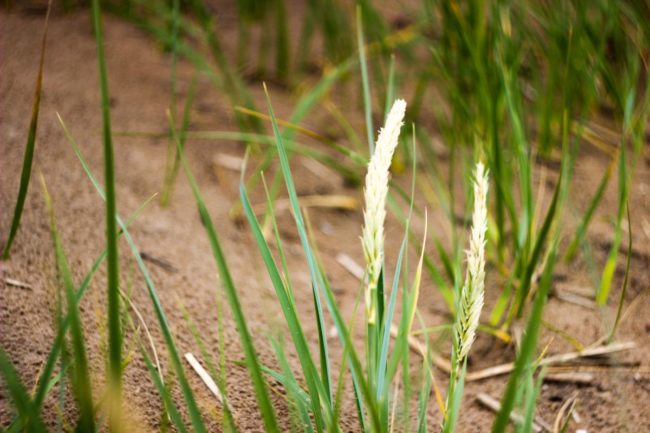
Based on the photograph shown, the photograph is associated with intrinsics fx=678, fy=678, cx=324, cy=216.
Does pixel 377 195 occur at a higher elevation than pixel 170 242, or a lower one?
higher

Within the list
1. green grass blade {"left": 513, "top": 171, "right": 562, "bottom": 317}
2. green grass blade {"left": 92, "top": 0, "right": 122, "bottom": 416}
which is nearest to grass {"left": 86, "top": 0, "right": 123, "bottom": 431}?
green grass blade {"left": 92, "top": 0, "right": 122, "bottom": 416}

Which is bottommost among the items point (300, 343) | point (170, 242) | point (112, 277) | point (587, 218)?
point (170, 242)

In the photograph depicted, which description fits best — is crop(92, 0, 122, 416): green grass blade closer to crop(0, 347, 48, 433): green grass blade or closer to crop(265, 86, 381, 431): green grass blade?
crop(0, 347, 48, 433): green grass blade

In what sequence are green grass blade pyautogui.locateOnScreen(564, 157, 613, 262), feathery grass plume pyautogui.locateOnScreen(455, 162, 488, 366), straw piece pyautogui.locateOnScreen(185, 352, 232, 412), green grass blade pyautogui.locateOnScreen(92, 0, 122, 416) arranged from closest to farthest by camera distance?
green grass blade pyautogui.locateOnScreen(92, 0, 122, 416)
feathery grass plume pyautogui.locateOnScreen(455, 162, 488, 366)
straw piece pyautogui.locateOnScreen(185, 352, 232, 412)
green grass blade pyautogui.locateOnScreen(564, 157, 613, 262)

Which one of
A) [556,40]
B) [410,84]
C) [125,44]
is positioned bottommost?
[410,84]

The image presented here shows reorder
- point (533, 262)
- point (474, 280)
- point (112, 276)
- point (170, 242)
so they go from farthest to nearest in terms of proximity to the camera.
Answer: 1. point (170, 242)
2. point (533, 262)
3. point (474, 280)
4. point (112, 276)

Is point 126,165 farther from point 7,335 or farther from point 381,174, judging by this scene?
point 381,174

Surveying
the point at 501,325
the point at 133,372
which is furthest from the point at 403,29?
the point at 133,372

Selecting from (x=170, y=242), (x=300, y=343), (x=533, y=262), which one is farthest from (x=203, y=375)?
(x=533, y=262)

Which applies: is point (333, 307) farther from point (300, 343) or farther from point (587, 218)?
point (587, 218)
